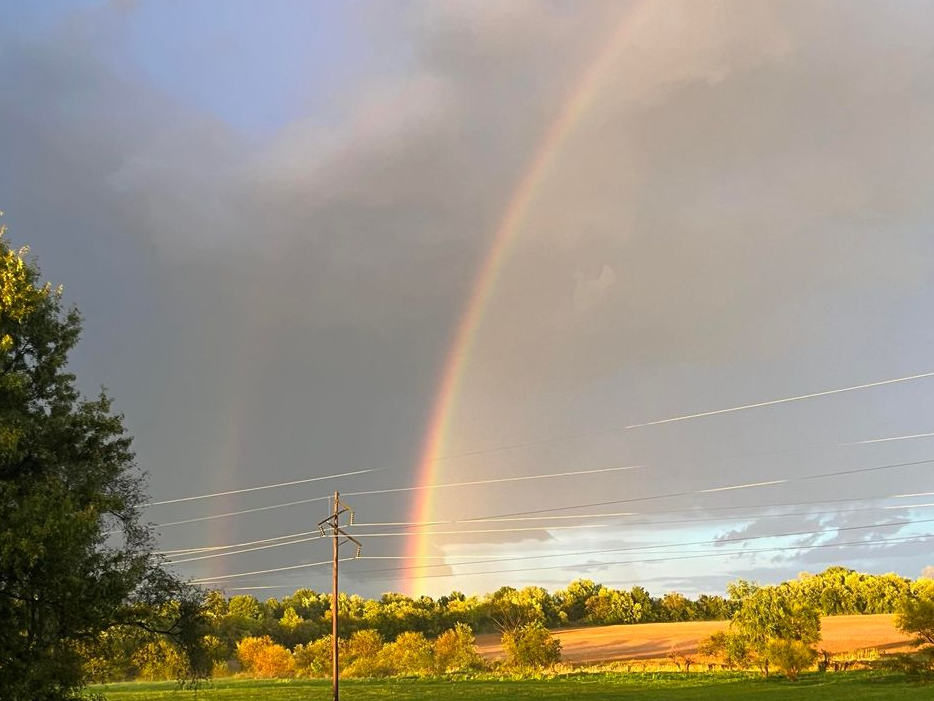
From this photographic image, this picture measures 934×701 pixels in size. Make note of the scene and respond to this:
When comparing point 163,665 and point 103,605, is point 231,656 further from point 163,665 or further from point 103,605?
point 103,605

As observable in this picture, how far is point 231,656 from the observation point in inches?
4860

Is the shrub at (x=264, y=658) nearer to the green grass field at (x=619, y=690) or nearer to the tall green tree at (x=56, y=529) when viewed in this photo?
the green grass field at (x=619, y=690)

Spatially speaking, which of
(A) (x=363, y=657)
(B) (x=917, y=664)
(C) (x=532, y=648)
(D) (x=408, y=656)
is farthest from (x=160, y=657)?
(A) (x=363, y=657)

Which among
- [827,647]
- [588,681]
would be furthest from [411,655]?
[827,647]

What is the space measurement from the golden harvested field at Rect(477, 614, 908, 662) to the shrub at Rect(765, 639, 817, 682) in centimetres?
1994

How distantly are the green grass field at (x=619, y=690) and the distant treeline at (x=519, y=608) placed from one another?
36375 millimetres

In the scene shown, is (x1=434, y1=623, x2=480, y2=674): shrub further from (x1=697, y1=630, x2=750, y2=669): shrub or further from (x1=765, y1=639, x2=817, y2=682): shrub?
(x1=765, y1=639, x2=817, y2=682): shrub

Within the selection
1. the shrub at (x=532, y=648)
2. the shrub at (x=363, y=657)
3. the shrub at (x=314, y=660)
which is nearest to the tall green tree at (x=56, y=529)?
the shrub at (x=532, y=648)

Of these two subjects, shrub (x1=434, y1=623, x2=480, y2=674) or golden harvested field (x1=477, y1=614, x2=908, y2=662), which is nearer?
golden harvested field (x1=477, y1=614, x2=908, y2=662)

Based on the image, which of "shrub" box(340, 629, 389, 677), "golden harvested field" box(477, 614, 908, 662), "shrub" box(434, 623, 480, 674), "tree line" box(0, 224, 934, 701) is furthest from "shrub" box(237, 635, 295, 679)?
"tree line" box(0, 224, 934, 701)

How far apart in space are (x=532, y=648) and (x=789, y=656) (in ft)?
98.7

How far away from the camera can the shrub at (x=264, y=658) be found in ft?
371

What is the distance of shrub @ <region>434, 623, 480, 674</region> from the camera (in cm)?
9862

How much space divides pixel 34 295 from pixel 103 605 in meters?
11.5
